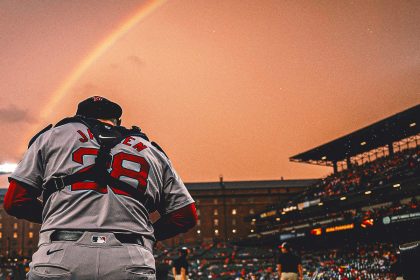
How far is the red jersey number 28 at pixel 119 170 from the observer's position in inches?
94.7

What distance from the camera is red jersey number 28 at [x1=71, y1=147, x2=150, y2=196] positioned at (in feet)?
7.89

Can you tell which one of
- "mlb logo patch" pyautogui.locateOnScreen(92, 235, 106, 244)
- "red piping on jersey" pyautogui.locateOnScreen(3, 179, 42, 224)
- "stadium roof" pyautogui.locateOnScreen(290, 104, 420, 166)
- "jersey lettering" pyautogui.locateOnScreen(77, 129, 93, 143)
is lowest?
"mlb logo patch" pyautogui.locateOnScreen(92, 235, 106, 244)

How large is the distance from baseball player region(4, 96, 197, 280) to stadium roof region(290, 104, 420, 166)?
138ft

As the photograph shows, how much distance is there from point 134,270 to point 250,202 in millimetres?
101417

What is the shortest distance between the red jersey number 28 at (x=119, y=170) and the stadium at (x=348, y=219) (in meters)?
20.5

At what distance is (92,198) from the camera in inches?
93.4

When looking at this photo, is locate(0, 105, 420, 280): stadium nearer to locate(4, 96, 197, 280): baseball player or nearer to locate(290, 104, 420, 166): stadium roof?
locate(290, 104, 420, 166): stadium roof

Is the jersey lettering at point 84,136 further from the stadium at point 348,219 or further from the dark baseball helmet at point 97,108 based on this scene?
the stadium at point 348,219

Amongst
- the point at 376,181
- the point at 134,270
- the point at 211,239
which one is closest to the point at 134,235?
the point at 134,270

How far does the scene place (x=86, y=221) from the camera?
7.57 ft

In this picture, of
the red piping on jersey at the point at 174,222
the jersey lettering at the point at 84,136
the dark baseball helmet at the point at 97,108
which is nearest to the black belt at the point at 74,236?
the red piping on jersey at the point at 174,222

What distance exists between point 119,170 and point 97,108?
1.69 feet

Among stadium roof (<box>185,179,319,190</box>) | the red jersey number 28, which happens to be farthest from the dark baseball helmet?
stadium roof (<box>185,179,319,190</box>)

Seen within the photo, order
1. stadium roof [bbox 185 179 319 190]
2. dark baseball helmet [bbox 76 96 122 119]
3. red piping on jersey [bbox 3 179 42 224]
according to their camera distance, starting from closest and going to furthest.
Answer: red piping on jersey [bbox 3 179 42 224]
dark baseball helmet [bbox 76 96 122 119]
stadium roof [bbox 185 179 319 190]
